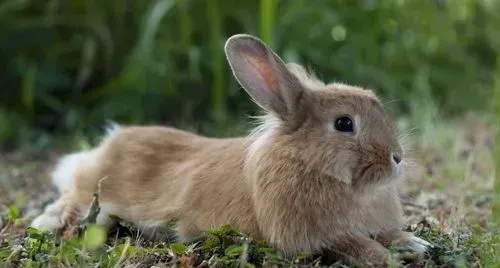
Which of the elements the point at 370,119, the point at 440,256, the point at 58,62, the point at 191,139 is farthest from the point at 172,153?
the point at 58,62

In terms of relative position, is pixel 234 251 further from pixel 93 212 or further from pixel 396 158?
pixel 93 212

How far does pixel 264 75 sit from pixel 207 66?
3.77m

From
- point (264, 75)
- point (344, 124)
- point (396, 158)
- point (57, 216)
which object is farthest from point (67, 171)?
point (396, 158)

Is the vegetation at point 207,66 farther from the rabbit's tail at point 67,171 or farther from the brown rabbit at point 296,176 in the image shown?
the brown rabbit at point 296,176

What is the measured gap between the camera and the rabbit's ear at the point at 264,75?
328cm

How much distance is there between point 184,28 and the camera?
22.1ft

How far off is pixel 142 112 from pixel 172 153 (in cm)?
294

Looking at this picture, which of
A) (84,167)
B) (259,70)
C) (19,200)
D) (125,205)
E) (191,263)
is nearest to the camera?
→ (191,263)

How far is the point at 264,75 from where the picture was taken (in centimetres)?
330

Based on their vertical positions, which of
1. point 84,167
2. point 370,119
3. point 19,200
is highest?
point 370,119

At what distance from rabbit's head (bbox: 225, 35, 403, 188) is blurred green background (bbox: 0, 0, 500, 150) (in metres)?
2.92

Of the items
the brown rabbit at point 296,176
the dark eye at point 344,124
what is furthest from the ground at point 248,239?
the dark eye at point 344,124

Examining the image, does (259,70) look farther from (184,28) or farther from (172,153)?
(184,28)

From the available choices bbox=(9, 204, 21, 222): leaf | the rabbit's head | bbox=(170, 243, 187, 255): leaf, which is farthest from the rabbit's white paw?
bbox=(9, 204, 21, 222): leaf
